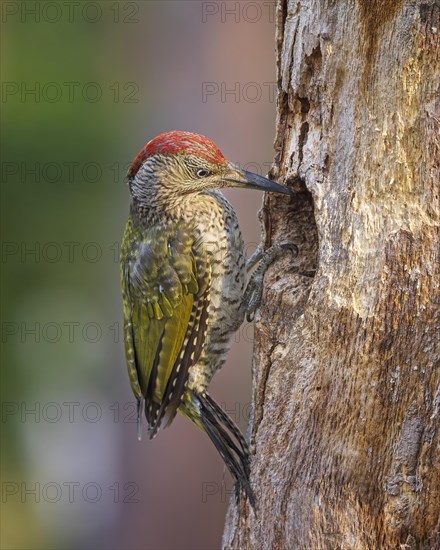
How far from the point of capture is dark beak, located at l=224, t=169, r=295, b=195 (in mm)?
4047

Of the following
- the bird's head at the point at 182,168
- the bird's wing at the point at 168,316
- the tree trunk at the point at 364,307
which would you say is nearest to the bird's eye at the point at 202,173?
the bird's head at the point at 182,168

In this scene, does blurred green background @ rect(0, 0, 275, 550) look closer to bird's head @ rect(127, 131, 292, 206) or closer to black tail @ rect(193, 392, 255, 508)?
bird's head @ rect(127, 131, 292, 206)

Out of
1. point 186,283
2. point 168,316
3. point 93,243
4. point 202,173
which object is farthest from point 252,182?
point 93,243

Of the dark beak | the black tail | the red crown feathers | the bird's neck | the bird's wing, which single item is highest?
the red crown feathers

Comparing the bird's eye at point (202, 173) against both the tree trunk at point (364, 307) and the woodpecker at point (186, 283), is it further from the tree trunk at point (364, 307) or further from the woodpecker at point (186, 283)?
the tree trunk at point (364, 307)

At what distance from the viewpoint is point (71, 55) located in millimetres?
9312

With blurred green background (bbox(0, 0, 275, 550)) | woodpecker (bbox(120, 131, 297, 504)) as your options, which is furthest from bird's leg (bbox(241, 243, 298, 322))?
blurred green background (bbox(0, 0, 275, 550))

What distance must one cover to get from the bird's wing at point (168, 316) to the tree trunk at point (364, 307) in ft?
2.53

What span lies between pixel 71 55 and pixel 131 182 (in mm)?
4911

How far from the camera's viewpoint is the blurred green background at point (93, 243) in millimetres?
8578

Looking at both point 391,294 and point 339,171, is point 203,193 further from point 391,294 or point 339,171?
point 391,294

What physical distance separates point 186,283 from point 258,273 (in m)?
0.39

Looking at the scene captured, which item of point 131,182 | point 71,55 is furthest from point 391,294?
point 71,55

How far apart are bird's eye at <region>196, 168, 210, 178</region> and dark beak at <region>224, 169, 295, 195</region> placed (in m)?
0.10
